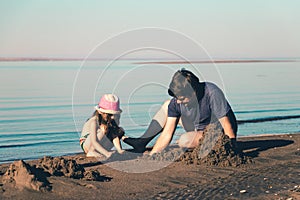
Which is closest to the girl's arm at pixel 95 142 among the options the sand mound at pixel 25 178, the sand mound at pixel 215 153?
the sand mound at pixel 215 153

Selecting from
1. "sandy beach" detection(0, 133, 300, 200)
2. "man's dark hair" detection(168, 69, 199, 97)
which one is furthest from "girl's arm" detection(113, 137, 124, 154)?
"man's dark hair" detection(168, 69, 199, 97)

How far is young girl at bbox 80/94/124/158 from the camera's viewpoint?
30.4 ft

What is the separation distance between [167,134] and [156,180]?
1.75 metres

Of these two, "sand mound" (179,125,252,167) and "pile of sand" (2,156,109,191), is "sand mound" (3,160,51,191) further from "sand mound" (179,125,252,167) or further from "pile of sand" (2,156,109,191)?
"sand mound" (179,125,252,167)

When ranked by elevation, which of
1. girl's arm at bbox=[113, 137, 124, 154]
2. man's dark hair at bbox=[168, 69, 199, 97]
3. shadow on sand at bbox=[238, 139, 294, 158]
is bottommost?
shadow on sand at bbox=[238, 139, 294, 158]

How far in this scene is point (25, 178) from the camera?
7184mm

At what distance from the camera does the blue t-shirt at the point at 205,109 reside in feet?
30.4

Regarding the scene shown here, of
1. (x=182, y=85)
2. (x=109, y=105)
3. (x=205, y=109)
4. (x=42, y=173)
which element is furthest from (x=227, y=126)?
(x=42, y=173)

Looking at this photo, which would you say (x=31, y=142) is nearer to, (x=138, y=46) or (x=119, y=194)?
(x=138, y=46)

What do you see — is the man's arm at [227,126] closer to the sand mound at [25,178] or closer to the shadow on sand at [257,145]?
the shadow on sand at [257,145]

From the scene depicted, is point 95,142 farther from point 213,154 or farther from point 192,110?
point 213,154

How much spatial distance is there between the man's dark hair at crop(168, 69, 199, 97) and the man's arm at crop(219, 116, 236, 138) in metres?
0.76

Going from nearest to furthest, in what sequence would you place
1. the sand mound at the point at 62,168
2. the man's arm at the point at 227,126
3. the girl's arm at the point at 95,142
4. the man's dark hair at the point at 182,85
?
the sand mound at the point at 62,168
the man's dark hair at the point at 182,85
the girl's arm at the point at 95,142
the man's arm at the point at 227,126

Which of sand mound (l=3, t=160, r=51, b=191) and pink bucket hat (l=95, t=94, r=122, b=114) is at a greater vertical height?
pink bucket hat (l=95, t=94, r=122, b=114)
